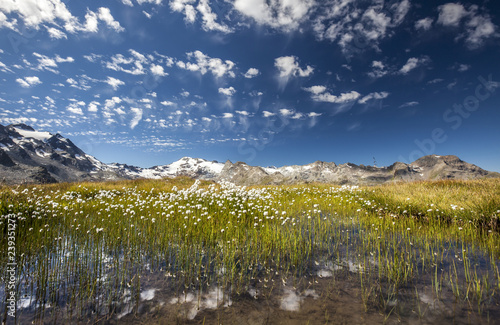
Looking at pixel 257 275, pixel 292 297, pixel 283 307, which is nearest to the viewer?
pixel 283 307

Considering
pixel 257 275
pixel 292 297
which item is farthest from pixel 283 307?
pixel 257 275

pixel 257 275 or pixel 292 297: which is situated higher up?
pixel 257 275

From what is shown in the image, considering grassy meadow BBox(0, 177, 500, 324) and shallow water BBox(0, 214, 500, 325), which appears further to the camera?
grassy meadow BBox(0, 177, 500, 324)

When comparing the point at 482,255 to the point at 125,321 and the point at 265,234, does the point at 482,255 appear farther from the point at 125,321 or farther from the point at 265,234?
the point at 125,321

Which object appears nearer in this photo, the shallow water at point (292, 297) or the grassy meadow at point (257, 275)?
the shallow water at point (292, 297)

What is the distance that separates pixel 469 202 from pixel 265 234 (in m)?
8.50

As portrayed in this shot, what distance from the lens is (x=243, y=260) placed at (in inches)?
215

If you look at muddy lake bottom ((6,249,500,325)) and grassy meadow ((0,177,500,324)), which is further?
grassy meadow ((0,177,500,324))

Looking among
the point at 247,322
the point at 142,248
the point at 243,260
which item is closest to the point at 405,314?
the point at 247,322

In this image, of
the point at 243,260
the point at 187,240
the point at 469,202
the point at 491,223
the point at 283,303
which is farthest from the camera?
the point at 469,202

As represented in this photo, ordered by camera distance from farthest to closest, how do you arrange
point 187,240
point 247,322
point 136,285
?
point 187,240 → point 136,285 → point 247,322

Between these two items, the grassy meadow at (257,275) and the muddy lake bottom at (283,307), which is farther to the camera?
the grassy meadow at (257,275)

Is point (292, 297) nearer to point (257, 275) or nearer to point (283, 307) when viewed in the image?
point (283, 307)

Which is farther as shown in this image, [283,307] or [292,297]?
[292,297]
